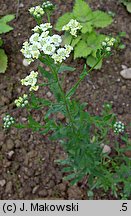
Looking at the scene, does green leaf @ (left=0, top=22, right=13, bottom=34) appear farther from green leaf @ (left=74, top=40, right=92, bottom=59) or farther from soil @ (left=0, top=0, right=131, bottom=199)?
green leaf @ (left=74, top=40, right=92, bottom=59)

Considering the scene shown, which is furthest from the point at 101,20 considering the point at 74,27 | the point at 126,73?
the point at 74,27

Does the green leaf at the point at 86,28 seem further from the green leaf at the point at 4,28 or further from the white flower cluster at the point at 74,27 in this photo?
the white flower cluster at the point at 74,27

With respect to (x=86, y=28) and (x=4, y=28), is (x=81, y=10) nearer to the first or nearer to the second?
(x=86, y=28)

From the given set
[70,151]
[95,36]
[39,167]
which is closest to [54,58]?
[70,151]

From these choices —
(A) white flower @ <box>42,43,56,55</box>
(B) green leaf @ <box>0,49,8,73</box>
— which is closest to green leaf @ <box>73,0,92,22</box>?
(B) green leaf @ <box>0,49,8,73</box>

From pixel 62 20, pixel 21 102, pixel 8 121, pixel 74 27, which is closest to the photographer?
pixel 74 27

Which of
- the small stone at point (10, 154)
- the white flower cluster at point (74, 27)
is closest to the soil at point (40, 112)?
the small stone at point (10, 154)

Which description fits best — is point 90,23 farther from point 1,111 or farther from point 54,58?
point 54,58
